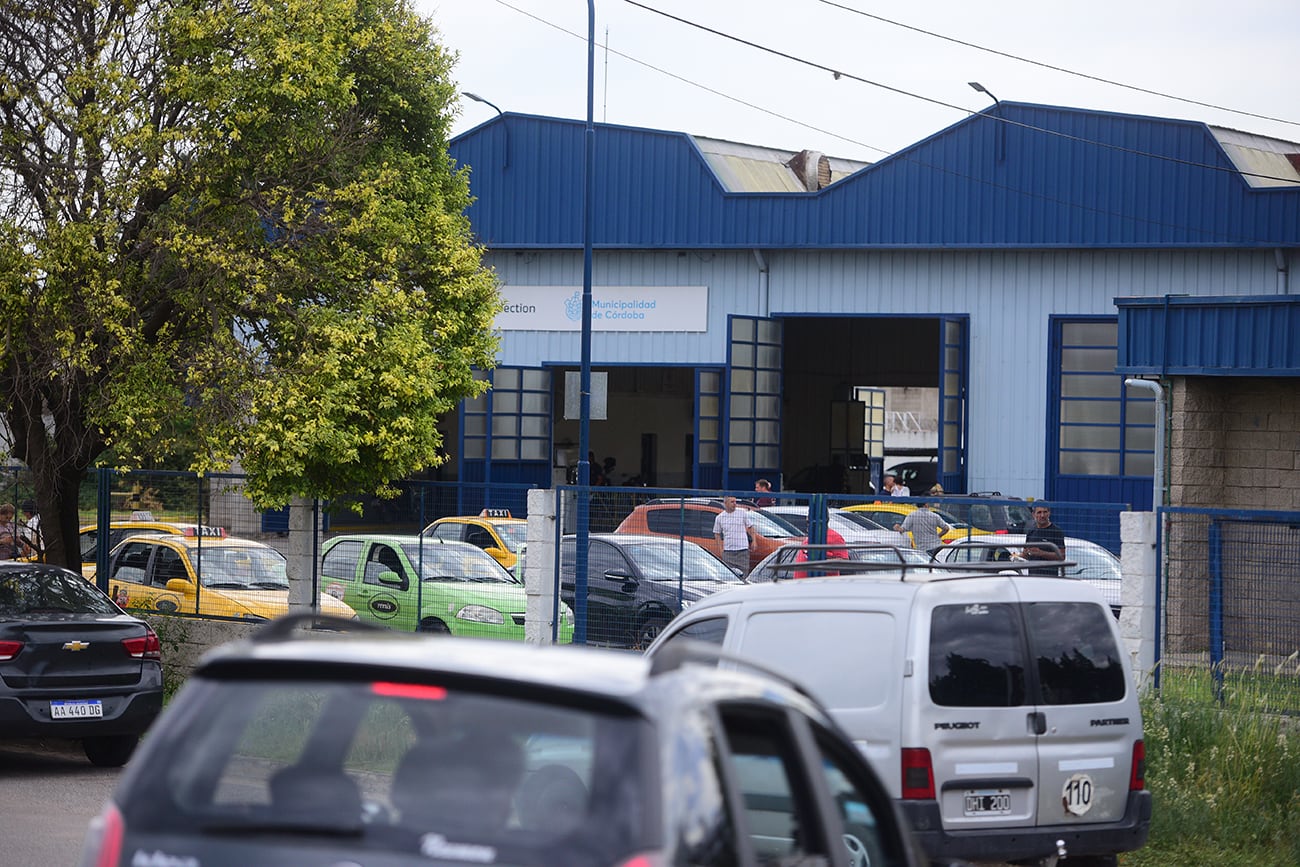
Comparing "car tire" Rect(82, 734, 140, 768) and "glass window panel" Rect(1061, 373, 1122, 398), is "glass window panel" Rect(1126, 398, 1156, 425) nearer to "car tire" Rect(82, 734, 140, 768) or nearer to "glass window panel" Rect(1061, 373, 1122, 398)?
"glass window panel" Rect(1061, 373, 1122, 398)

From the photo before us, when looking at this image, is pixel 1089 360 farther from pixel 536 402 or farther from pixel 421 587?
pixel 421 587

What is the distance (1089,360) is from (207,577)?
2251 centimetres

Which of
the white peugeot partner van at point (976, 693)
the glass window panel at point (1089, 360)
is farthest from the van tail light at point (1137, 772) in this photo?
the glass window panel at point (1089, 360)

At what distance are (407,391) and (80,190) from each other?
12.0 feet

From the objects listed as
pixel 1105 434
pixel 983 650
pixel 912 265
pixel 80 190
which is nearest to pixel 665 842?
pixel 983 650

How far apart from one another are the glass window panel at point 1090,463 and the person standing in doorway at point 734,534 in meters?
19.9

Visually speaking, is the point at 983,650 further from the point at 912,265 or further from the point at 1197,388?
the point at 912,265

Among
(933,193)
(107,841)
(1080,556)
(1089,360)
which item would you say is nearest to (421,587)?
(1080,556)

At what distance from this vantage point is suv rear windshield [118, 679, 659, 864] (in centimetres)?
314

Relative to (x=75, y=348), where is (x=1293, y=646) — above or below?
below

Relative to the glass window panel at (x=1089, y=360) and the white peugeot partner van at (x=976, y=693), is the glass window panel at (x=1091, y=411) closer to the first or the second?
the glass window panel at (x=1089, y=360)

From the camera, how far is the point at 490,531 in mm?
18141

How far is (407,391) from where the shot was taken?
1527 centimetres

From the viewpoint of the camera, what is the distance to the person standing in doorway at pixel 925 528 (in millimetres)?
14188
